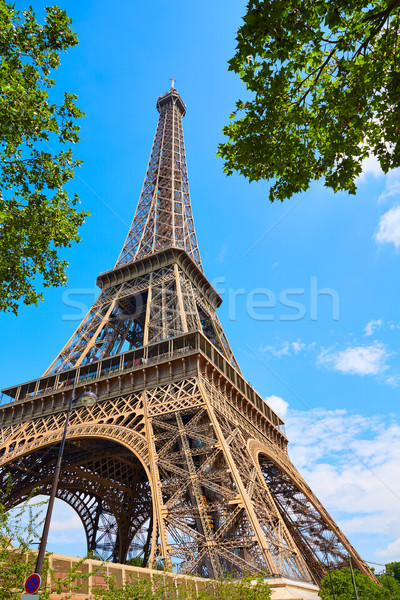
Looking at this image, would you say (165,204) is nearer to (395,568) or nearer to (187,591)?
(187,591)

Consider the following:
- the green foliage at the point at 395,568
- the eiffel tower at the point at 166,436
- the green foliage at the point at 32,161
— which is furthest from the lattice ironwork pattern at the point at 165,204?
the green foliage at the point at 395,568

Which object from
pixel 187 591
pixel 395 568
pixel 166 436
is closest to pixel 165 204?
pixel 166 436

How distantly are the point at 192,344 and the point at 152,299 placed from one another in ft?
30.0

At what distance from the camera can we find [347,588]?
27531 mm

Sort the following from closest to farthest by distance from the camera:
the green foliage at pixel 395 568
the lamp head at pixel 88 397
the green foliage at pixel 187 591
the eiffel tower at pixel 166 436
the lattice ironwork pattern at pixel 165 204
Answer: the green foliage at pixel 187 591 → the lamp head at pixel 88 397 → the eiffel tower at pixel 166 436 → the lattice ironwork pattern at pixel 165 204 → the green foliage at pixel 395 568

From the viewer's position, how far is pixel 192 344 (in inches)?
1055

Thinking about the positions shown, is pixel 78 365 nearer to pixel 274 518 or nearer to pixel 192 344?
pixel 192 344

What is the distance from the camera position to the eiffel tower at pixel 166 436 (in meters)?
17.9

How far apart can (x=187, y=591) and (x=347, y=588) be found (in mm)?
20335

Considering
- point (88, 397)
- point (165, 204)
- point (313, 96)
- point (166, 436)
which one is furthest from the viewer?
point (165, 204)

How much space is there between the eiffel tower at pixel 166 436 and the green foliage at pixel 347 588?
173 centimetres

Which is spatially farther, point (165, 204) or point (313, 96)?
point (165, 204)

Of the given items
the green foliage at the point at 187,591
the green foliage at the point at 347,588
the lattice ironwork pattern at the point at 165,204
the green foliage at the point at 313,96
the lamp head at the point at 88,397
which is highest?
the lattice ironwork pattern at the point at 165,204

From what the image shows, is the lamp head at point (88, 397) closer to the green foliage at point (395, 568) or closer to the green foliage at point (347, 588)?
the green foliage at point (347, 588)
